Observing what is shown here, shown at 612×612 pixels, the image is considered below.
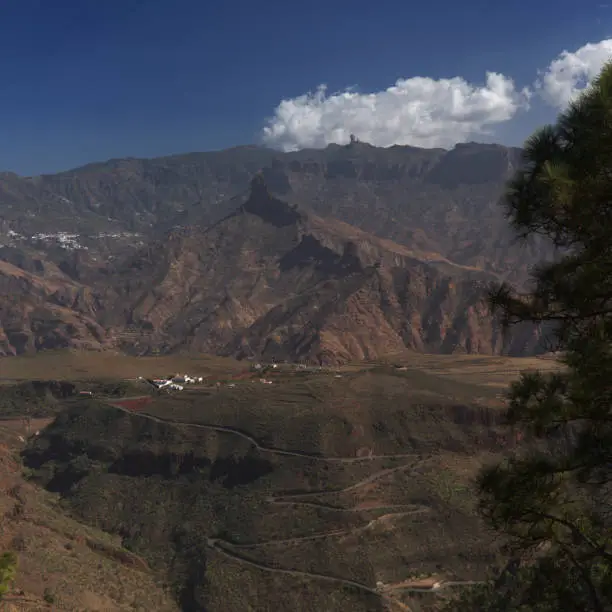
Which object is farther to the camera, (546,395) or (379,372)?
(379,372)

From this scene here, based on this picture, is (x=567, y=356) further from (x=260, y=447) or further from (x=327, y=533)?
(x=260, y=447)

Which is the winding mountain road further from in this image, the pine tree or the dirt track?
the pine tree

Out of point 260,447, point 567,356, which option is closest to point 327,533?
point 260,447

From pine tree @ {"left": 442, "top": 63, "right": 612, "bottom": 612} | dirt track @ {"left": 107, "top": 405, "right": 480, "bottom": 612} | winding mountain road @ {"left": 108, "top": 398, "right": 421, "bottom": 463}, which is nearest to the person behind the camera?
pine tree @ {"left": 442, "top": 63, "right": 612, "bottom": 612}

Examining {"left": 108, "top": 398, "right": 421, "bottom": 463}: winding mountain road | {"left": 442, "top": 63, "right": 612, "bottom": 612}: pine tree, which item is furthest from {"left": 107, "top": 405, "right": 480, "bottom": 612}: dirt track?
{"left": 442, "top": 63, "right": 612, "bottom": 612}: pine tree

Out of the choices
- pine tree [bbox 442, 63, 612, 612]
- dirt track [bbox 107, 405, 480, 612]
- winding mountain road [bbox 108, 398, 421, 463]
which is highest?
pine tree [bbox 442, 63, 612, 612]

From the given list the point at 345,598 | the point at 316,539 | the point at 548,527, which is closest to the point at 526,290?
the point at 548,527

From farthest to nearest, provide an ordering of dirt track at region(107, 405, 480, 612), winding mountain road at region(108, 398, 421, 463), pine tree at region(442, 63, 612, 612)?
winding mountain road at region(108, 398, 421, 463), dirt track at region(107, 405, 480, 612), pine tree at region(442, 63, 612, 612)

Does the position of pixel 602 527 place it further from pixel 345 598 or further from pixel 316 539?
pixel 316 539
